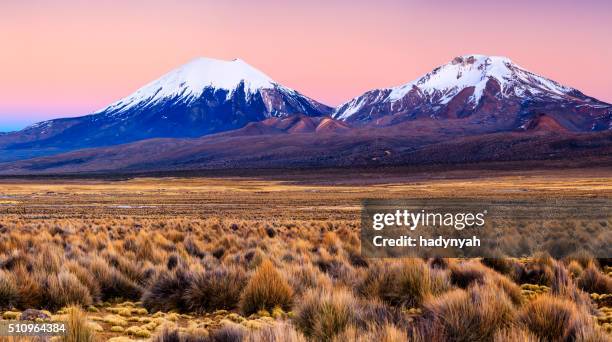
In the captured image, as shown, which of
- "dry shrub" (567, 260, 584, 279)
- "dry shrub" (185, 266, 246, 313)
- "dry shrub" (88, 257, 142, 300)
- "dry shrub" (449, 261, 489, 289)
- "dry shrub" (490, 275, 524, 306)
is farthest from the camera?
"dry shrub" (567, 260, 584, 279)

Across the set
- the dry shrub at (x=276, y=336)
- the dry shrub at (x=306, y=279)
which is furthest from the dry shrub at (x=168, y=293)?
the dry shrub at (x=276, y=336)

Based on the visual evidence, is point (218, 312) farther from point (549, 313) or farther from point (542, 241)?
point (542, 241)

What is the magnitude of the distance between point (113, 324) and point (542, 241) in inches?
316

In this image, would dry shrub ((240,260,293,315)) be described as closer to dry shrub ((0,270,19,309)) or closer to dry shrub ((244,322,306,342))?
dry shrub ((0,270,19,309))

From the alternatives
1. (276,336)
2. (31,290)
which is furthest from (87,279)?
(276,336)

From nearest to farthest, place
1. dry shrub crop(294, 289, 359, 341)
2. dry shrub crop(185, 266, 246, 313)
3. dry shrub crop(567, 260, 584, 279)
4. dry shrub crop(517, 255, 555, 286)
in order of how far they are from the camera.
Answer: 1. dry shrub crop(294, 289, 359, 341)
2. dry shrub crop(185, 266, 246, 313)
3. dry shrub crop(517, 255, 555, 286)
4. dry shrub crop(567, 260, 584, 279)

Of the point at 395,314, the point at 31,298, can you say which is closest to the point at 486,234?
the point at 395,314

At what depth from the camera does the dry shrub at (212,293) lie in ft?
31.0

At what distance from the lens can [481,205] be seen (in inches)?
435

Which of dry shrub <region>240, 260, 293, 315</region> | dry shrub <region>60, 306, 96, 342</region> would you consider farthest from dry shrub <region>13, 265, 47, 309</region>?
dry shrub <region>60, 306, 96, 342</region>

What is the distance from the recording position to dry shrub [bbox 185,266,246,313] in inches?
372

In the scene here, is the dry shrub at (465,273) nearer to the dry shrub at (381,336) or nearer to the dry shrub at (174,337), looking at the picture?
the dry shrub at (381,336)

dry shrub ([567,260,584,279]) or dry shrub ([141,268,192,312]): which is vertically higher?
dry shrub ([141,268,192,312])

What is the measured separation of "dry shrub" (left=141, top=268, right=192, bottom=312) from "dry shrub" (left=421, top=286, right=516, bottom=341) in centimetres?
396
